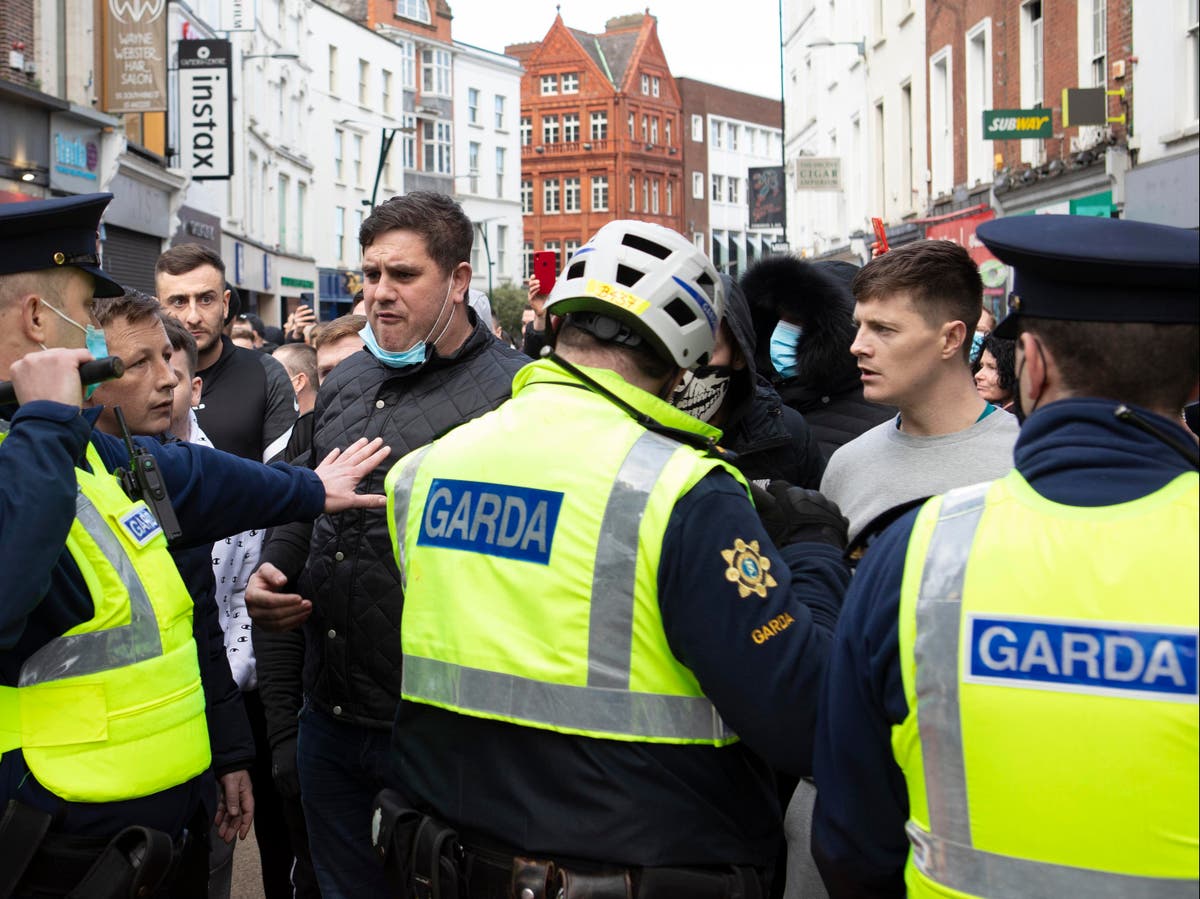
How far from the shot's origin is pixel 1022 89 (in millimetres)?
20891

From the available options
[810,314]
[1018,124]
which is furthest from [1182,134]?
[810,314]

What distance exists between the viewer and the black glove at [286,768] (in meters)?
4.14

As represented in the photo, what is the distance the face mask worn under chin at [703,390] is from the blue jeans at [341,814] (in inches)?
52.0

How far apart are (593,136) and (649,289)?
7951cm

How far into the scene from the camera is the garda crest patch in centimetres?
230

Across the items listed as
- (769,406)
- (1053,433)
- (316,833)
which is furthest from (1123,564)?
(316,833)

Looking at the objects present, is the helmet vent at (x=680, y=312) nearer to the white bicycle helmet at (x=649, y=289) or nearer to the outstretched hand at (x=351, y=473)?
the white bicycle helmet at (x=649, y=289)

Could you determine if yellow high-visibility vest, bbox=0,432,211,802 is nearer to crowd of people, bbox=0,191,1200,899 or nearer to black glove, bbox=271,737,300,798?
crowd of people, bbox=0,191,1200,899

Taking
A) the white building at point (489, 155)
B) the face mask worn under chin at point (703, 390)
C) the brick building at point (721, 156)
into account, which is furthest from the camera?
the brick building at point (721, 156)

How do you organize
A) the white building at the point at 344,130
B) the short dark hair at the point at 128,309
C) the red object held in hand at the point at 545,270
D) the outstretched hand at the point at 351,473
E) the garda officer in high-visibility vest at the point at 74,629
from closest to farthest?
the garda officer in high-visibility vest at the point at 74,629 < the outstretched hand at the point at 351,473 < the short dark hair at the point at 128,309 < the red object held in hand at the point at 545,270 < the white building at the point at 344,130

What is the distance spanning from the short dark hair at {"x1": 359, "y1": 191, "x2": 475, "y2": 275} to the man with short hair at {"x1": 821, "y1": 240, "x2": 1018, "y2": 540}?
131cm

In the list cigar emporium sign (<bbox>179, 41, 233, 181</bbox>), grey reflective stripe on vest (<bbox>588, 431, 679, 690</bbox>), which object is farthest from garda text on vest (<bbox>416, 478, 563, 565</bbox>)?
cigar emporium sign (<bbox>179, 41, 233, 181</bbox>)

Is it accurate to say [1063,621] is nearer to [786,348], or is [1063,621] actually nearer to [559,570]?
[559,570]

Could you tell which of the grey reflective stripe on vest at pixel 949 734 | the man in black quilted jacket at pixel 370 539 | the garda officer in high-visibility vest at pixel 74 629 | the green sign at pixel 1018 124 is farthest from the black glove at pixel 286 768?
the green sign at pixel 1018 124
